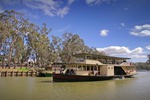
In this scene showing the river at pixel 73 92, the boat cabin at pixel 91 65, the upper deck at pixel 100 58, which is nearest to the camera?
the river at pixel 73 92

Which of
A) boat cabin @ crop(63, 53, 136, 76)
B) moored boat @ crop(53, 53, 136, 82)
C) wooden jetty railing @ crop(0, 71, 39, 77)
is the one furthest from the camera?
wooden jetty railing @ crop(0, 71, 39, 77)

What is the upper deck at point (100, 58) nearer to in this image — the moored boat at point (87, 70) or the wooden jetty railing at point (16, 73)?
the moored boat at point (87, 70)

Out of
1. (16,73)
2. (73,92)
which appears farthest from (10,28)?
(73,92)

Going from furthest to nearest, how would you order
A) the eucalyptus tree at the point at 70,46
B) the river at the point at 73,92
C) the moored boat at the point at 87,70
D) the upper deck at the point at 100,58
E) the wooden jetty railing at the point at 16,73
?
the eucalyptus tree at the point at 70,46, the wooden jetty railing at the point at 16,73, the upper deck at the point at 100,58, the moored boat at the point at 87,70, the river at the point at 73,92

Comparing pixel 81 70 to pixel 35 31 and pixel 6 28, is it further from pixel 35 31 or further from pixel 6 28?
pixel 35 31

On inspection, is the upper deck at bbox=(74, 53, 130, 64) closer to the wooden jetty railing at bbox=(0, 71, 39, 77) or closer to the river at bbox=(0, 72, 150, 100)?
the river at bbox=(0, 72, 150, 100)

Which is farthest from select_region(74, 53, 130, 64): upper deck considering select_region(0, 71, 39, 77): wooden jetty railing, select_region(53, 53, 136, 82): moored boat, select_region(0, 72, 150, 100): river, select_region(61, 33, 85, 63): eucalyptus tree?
select_region(61, 33, 85, 63): eucalyptus tree

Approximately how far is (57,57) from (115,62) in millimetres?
30989

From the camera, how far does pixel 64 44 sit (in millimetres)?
58938

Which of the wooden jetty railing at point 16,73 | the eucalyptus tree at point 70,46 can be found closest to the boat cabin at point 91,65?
the wooden jetty railing at point 16,73

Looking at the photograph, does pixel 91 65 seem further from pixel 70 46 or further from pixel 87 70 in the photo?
pixel 70 46

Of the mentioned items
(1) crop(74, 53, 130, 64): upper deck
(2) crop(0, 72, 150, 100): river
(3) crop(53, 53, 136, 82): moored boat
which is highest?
(1) crop(74, 53, 130, 64): upper deck

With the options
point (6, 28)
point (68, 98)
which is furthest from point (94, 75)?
point (6, 28)

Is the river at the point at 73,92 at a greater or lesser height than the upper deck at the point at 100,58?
lesser
